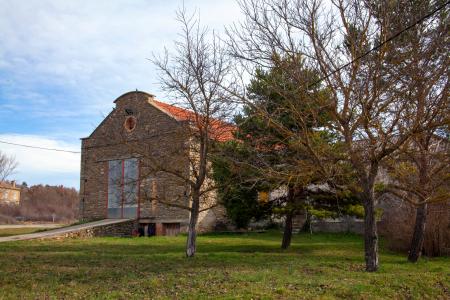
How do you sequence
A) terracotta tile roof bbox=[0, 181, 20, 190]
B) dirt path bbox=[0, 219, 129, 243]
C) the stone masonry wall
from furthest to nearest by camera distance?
terracotta tile roof bbox=[0, 181, 20, 190] → the stone masonry wall → dirt path bbox=[0, 219, 129, 243]

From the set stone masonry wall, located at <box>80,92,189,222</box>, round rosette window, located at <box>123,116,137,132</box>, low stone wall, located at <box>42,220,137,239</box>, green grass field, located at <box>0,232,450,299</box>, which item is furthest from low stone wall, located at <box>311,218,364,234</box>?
round rosette window, located at <box>123,116,137,132</box>

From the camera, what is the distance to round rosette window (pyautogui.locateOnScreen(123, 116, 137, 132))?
28359 mm

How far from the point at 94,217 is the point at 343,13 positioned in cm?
2282

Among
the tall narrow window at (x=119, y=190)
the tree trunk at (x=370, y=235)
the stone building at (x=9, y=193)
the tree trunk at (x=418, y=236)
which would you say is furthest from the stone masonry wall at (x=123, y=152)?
the stone building at (x=9, y=193)

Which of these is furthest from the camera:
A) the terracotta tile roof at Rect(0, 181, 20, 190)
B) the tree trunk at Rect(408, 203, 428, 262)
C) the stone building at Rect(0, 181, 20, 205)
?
the terracotta tile roof at Rect(0, 181, 20, 190)

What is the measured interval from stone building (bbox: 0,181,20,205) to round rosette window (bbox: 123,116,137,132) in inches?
1948

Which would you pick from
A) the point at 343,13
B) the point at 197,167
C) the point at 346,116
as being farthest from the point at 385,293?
the point at 197,167

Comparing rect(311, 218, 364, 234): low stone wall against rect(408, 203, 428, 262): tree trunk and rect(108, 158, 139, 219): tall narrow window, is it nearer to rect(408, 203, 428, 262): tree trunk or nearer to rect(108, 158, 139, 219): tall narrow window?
rect(408, 203, 428, 262): tree trunk

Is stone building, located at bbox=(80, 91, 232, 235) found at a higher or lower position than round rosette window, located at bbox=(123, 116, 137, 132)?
lower

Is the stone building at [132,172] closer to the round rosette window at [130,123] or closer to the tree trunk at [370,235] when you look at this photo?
the round rosette window at [130,123]

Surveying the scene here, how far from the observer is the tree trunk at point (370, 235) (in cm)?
1183

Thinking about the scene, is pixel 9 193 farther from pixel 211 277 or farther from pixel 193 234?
pixel 211 277

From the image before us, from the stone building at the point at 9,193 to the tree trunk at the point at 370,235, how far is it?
6808cm

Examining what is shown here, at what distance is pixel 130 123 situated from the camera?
1130 inches
